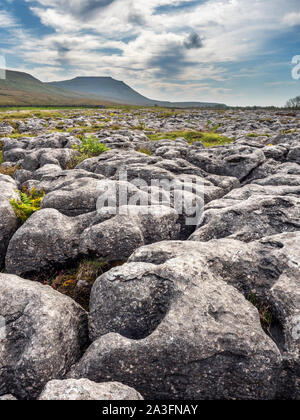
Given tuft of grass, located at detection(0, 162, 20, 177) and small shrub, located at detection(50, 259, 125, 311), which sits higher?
tuft of grass, located at detection(0, 162, 20, 177)

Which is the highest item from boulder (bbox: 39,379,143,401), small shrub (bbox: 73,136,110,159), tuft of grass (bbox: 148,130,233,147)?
tuft of grass (bbox: 148,130,233,147)

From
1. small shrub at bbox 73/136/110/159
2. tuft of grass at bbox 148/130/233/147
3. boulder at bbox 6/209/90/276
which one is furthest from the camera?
tuft of grass at bbox 148/130/233/147

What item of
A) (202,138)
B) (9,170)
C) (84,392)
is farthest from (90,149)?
(84,392)

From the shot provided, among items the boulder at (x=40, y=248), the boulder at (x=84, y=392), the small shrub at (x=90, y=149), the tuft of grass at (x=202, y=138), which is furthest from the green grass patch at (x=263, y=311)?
the tuft of grass at (x=202, y=138)

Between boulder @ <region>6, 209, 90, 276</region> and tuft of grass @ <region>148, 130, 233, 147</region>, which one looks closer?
boulder @ <region>6, 209, 90, 276</region>

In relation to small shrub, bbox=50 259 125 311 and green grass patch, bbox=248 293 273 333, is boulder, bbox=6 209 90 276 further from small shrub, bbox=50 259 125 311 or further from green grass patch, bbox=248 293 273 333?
green grass patch, bbox=248 293 273 333

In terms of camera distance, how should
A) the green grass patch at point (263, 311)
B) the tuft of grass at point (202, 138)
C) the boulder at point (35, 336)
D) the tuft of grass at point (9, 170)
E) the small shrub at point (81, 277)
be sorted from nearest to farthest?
the boulder at point (35, 336) → the green grass patch at point (263, 311) → the small shrub at point (81, 277) → the tuft of grass at point (9, 170) → the tuft of grass at point (202, 138)

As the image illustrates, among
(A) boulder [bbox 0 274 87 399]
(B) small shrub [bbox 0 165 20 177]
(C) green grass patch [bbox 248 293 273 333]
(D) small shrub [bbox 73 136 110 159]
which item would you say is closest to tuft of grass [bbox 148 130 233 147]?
(D) small shrub [bbox 73 136 110 159]

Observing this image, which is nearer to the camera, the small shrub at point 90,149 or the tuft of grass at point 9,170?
the tuft of grass at point 9,170

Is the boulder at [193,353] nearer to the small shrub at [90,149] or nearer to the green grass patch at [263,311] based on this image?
the green grass patch at [263,311]

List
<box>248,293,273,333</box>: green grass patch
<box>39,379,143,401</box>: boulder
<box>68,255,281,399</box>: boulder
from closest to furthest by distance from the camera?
<box>39,379,143,401</box>: boulder → <box>68,255,281,399</box>: boulder → <box>248,293,273,333</box>: green grass patch

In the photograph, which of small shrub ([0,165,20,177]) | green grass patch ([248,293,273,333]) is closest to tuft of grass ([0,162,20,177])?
small shrub ([0,165,20,177])

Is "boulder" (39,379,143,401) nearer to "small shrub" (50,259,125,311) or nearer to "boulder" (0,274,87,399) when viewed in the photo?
"boulder" (0,274,87,399)
